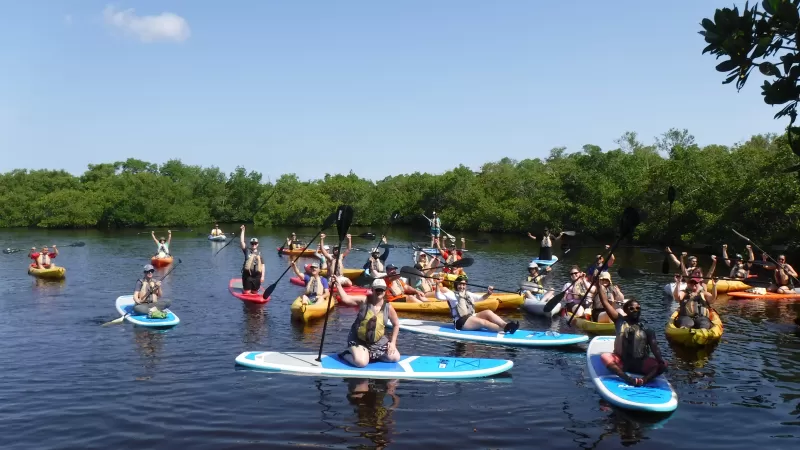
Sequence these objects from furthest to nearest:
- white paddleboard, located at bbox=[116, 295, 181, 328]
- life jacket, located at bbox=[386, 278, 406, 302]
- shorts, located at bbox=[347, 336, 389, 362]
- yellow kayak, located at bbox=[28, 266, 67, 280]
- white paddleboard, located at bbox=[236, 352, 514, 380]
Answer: yellow kayak, located at bbox=[28, 266, 67, 280]
life jacket, located at bbox=[386, 278, 406, 302]
white paddleboard, located at bbox=[116, 295, 181, 328]
shorts, located at bbox=[347, 336, 389, 362]
white paddleboard, located at bbox=[236, 352, 514, 380]

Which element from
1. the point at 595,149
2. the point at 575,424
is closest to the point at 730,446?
the point at 575,424

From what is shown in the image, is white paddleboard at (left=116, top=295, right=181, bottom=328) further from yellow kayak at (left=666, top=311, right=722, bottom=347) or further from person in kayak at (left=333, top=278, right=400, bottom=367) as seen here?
yellow kayak at (left=666, top=311, right=722, bottom=347)

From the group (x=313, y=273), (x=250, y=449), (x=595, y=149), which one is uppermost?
(x=595, y=149)

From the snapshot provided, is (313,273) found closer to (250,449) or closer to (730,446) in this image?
(250,449)

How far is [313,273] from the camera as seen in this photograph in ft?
50.2

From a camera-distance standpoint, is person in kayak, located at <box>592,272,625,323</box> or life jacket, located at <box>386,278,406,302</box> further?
life jacket, located at <box>386,278,406,302</box>

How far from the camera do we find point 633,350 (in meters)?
9.23

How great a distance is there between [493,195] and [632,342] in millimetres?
52286

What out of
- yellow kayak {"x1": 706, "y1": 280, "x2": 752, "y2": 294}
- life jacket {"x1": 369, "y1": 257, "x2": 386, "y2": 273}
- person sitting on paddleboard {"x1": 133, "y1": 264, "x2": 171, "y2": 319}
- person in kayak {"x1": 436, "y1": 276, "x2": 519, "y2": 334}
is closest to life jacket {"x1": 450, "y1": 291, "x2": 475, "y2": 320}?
person in kayak {"x1": 436, "y1": 276, "x2": 519, "y2": 334}

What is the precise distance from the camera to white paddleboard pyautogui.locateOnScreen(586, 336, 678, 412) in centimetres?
841

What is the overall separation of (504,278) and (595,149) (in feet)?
96.9

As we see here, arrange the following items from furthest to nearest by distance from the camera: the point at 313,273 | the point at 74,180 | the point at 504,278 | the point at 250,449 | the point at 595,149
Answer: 1. the point at 74,180
2. the point at 595,149
3. the point at 504,278
4. the point at 313,273
5. the point at 250,449

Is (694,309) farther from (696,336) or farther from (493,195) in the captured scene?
(493,195)

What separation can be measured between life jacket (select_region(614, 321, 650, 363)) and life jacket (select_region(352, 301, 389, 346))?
12.0 feet
